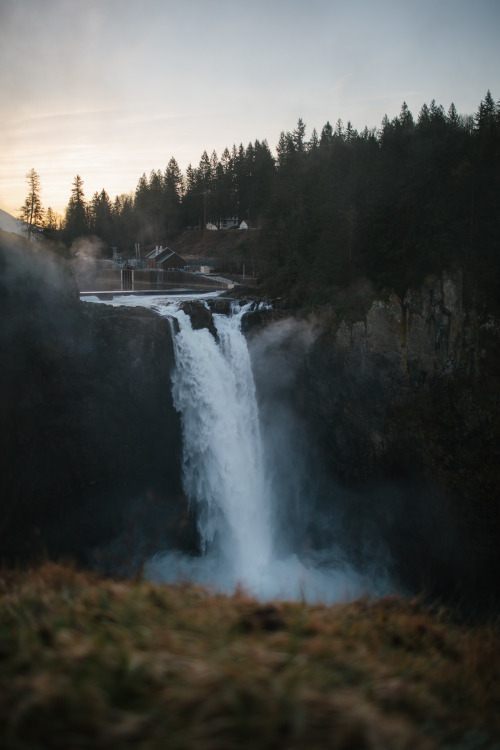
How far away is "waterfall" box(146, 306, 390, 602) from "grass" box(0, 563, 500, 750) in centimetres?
1352

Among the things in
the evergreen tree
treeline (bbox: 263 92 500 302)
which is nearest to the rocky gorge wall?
treeline (bbox: 263 92 500 302)

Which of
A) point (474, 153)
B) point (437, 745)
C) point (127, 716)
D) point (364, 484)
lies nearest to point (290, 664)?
point (437, 745)

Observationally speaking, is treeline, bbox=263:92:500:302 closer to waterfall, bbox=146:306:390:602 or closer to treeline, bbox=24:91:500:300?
treeline, bbox=24:91:500:300

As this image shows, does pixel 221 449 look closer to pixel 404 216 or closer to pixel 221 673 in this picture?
pixel 404 216

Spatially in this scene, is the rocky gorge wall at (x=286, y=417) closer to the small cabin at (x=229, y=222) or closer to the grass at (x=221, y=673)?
the grass at (x=221, y=673)

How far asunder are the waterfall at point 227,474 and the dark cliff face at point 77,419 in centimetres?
103

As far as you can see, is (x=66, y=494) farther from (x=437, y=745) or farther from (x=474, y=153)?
(x=474, y=153)

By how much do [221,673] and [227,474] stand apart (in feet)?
54.4

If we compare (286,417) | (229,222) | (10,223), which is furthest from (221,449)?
(229,222)

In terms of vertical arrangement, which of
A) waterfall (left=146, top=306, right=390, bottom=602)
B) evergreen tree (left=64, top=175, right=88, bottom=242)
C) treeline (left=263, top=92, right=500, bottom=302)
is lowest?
waterfall (left=146, top=306, right=390, bottom=602)

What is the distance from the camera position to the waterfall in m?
18.1

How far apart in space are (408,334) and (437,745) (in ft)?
65.1

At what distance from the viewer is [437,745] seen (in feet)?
9.66

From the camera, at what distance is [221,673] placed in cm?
289
